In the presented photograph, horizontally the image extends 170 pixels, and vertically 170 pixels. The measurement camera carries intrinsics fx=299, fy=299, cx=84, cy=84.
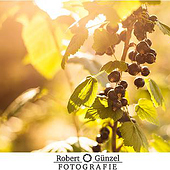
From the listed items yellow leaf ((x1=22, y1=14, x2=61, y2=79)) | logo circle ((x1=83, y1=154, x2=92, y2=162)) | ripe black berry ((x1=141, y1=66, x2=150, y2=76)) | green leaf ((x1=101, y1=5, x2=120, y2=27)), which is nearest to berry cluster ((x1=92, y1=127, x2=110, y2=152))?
logo circle ((x1=83, y1=154, x2=92, y2=162))

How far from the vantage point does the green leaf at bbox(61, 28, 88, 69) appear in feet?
2.01

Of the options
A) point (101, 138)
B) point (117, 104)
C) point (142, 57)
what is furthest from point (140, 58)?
point (101, 138)

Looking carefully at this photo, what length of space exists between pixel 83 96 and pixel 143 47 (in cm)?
16

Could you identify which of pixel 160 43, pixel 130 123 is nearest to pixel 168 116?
pixel 160 43

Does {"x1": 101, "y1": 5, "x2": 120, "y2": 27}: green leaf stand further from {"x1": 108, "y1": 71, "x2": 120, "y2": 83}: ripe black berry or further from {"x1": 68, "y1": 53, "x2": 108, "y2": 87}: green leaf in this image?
{"x1": 68, "y1": 53, "x2": 108, "y2": 87}: green leaf

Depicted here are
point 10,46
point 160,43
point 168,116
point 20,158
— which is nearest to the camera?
point 20,158

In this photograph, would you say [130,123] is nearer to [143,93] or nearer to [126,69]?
[126,69]

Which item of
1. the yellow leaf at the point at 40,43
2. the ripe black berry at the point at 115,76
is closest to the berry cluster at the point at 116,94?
the ripe black berry at the point at 115,76

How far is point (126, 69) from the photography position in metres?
0.62

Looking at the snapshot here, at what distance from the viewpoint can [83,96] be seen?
0.61 m

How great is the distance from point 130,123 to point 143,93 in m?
0.68

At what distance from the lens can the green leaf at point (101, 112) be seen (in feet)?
2.03

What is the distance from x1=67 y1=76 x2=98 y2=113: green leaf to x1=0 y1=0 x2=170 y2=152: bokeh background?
0.43ft

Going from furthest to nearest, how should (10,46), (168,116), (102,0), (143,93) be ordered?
1. (10,46)
2. (168,116)
3. (143,93)
4. (102,0)
